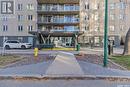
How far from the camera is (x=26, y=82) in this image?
12.3 m

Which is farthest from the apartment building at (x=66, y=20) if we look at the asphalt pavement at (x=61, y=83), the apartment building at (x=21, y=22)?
the asphalt pavement at (x=61, y=83)

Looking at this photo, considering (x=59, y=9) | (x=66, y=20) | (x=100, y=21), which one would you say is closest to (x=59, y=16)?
(x=59, y=9)

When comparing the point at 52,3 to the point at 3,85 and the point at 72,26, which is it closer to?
the point at 72,26

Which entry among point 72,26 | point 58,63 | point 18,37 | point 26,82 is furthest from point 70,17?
point 26,82

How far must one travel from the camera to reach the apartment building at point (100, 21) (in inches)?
3123

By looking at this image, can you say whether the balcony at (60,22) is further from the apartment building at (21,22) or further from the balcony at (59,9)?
the apartment building at (21,22)

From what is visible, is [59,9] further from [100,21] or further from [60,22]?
[100,21]

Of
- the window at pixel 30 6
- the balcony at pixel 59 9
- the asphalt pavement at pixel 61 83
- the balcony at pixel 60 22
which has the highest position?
the window at pixel 30 6

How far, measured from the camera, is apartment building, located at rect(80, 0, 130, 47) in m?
79.3

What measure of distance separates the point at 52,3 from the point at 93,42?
49.4 ft

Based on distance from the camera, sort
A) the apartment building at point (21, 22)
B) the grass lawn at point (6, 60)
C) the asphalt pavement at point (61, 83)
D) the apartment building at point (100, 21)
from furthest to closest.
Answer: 1. the apartment building at point (100, 21)
2. the apartment building at point (21, 22)
3. the grass lawn at point (6, 60)
4. the asphalt pavement at point (61, 83)

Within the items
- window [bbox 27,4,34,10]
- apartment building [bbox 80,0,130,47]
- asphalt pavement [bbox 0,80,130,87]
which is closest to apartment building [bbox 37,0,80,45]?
window [bbox 27,4,34,10]

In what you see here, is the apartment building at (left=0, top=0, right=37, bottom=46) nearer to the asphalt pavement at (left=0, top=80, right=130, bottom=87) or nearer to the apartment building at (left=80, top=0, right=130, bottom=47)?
the apartment building at (left=80, top=0, right=130, bottom=47)

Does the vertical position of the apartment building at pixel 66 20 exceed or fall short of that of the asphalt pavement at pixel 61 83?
it exceeds it
